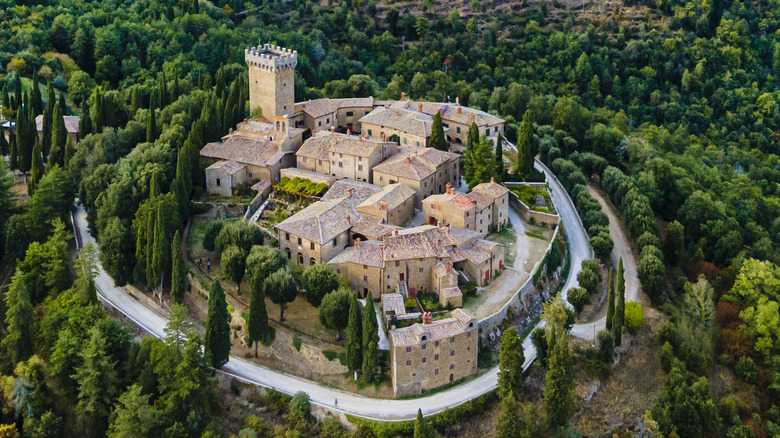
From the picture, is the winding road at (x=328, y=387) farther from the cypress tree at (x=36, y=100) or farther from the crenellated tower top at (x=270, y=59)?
the crenellated tower top at (x=270, y=59)

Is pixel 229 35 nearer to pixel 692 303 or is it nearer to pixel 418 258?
pixel 418 258

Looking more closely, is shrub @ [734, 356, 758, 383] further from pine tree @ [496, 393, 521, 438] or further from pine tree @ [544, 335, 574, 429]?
pine tree @ [496, 393, 521, 438]

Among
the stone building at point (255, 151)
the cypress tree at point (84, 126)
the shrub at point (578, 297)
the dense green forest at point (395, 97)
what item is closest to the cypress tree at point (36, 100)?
the dense green forest at point (395, 97)

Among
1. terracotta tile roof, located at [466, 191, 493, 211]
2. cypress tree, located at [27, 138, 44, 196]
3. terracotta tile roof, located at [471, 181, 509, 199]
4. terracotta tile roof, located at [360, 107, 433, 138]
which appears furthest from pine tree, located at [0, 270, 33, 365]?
terracotta tile roof, located at [360, 107, 433, 138]

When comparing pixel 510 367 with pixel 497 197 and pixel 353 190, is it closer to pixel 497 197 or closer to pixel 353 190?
pixel 497 197

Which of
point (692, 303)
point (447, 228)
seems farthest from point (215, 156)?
point (692, 303)

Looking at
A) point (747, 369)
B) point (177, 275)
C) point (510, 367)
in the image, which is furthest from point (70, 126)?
point (747, 369)
